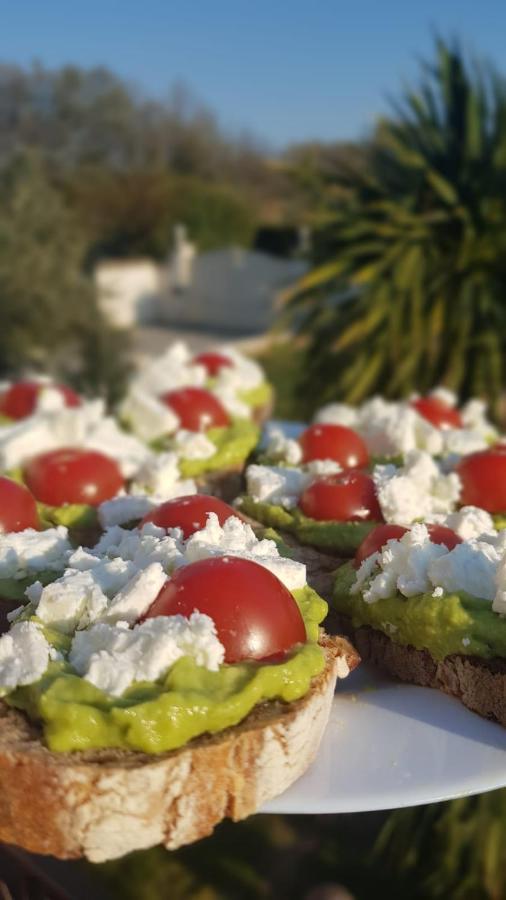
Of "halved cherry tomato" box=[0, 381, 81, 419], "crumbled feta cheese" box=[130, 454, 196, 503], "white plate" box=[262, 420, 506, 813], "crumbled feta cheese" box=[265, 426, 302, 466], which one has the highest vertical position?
"crumbled feta cheese" box=[265, 426, 302, 466]

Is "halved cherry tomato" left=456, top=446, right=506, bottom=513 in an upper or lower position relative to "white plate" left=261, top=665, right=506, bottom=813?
upper

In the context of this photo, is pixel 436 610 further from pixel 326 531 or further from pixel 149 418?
pixel 149 418

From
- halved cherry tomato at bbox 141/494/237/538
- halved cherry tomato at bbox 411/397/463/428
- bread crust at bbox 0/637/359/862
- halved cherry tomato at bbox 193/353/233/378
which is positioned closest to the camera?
bread crust at bbox 0/637/359/862

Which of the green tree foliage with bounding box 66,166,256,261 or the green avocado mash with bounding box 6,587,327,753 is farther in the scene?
the green tree foliage with bounding box 66,166,256,261

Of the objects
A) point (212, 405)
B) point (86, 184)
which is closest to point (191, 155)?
point (86, 184)

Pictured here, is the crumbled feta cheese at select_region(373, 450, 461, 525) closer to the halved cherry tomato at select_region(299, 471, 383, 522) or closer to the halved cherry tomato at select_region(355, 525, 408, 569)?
the halved cherry tomato at select_region(299, 471, 383, 522)

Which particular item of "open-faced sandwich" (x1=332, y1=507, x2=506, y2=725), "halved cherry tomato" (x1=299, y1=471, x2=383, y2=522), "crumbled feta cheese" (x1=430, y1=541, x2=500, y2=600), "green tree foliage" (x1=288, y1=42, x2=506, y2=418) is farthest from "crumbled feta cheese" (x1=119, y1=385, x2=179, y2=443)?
"green tree foliage" (x1=288, y1=42, x2=506, y2=418)

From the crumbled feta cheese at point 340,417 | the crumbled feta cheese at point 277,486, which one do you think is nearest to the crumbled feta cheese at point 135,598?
the crumbled feta cheese at point 277,486

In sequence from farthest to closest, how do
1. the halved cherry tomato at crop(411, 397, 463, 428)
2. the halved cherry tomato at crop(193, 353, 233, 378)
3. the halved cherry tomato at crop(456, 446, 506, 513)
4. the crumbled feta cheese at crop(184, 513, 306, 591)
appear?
the halved cherry tomato at crop(193, 353, 233, 378), the halved cherry tomato at crop(411, 397, 463, 428), the halved cherry tomato at crop(456, 446, 506, 513), the crumbled feta cheese at crop(184, 513, 306, 591)
